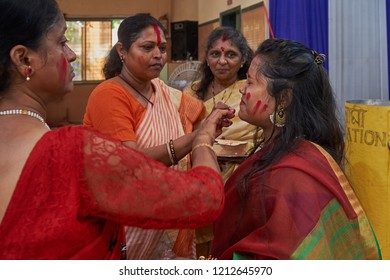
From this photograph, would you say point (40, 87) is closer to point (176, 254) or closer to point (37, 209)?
point (37, 209)

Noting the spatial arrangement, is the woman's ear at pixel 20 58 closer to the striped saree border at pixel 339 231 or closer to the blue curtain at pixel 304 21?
the striped saree border at pixel 339 231

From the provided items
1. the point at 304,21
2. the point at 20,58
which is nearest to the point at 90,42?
the point at 304,21

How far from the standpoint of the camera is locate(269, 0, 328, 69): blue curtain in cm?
417

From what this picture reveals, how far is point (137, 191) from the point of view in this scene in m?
1.07

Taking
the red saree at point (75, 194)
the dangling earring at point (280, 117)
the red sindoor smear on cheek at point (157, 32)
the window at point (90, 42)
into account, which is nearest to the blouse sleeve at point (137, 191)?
the red saree at point (75, 194)

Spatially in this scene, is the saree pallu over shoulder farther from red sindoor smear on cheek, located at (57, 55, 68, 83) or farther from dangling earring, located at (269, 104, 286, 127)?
red sindoor smear on cheek, located at (57, 55, 68, 83)

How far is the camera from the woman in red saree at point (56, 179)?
41.2 inches

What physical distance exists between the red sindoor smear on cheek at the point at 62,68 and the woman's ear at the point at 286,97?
788mm

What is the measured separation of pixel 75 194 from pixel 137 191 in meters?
0.13

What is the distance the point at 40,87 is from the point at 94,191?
0.31 meters

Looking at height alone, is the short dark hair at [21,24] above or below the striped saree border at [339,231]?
above

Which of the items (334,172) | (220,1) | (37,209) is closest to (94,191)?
(37,209)

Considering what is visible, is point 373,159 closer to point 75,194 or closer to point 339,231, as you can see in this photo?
point 339,231

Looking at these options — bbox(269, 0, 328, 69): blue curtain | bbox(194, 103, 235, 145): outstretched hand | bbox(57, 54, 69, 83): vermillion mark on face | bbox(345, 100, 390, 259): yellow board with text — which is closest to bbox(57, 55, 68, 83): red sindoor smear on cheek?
bbox(57, 54, 69, 83): vermillion mark on face
